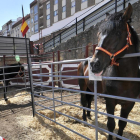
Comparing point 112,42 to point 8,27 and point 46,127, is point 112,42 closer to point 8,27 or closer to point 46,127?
point 46,127

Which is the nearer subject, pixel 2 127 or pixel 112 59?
pixel 112 59

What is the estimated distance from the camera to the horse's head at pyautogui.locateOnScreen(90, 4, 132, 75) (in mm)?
1651

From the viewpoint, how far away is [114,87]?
200 centimetres

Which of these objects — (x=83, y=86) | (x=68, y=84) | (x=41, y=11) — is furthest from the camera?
(x=41, y=11)

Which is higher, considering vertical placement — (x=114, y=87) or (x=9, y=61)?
(x=9, y=61)

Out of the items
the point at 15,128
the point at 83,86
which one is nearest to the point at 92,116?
the point at 83,86

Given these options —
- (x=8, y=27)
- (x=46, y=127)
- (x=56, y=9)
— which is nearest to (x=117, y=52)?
(x=46, y=127)

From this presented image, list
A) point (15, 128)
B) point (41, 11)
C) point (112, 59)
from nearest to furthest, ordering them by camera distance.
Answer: point (112, 59) → point (15, 128) → point (41, 11)

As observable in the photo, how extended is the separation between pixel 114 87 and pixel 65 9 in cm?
2625

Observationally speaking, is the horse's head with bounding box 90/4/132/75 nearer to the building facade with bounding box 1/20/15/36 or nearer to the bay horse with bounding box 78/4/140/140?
the bay horse with bounding box 78/4/140/140

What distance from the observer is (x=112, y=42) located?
1704 mm

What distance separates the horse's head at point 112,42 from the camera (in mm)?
1651

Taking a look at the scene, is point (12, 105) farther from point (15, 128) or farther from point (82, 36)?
point (82, 36)

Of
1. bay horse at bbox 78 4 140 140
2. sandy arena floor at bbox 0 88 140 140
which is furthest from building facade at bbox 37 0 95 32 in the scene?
bay horse at bbox 78 4 140 140
